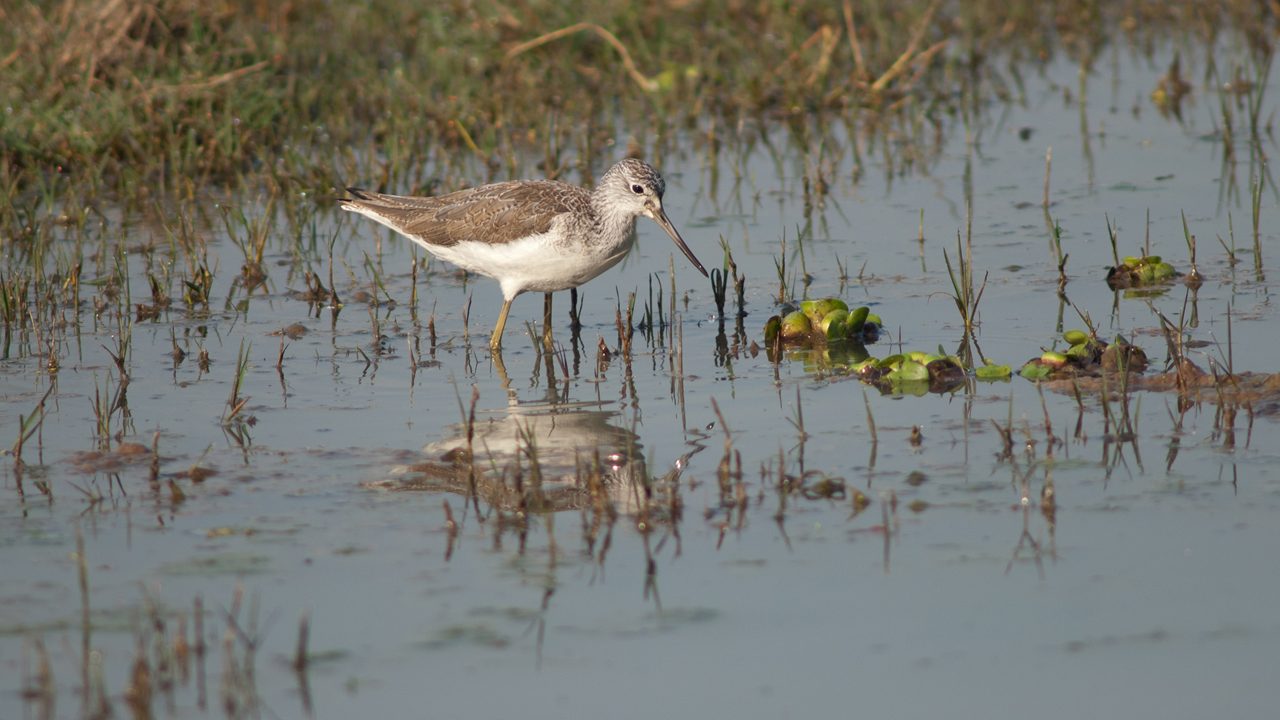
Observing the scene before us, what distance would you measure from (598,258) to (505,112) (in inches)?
192

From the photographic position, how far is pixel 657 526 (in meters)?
5.46

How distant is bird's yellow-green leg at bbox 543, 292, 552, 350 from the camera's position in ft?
27.1

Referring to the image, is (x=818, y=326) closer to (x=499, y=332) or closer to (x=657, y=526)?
(x=499, y=332)

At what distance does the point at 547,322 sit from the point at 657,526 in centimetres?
305

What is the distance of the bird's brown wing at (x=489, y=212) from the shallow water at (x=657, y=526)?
54 centimetres

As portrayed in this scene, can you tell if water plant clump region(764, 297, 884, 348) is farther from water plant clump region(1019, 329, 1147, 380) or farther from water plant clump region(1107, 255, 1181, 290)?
water plant clump region(1107, 255, 1181, 290)

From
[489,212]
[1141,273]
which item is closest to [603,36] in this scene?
[489,212]

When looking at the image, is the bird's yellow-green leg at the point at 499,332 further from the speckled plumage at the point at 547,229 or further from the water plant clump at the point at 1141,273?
the water plant clump at the point at 1141,273

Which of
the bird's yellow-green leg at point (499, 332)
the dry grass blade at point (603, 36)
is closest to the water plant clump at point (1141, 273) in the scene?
the bird's yellow-green leg at point (499, 332)

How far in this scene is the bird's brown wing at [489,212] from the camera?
26.8ft

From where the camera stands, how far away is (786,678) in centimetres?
443

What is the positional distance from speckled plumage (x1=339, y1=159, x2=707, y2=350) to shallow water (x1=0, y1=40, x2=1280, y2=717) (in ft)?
1.44

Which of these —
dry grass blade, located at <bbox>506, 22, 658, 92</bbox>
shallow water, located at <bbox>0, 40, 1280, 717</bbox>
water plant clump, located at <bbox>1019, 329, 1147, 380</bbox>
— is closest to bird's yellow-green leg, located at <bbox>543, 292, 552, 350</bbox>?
shallow water, located at <bbox>0, 40, 1280, 717</bbox>

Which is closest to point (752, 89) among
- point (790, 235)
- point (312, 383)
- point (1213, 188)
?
point (790, 235)
